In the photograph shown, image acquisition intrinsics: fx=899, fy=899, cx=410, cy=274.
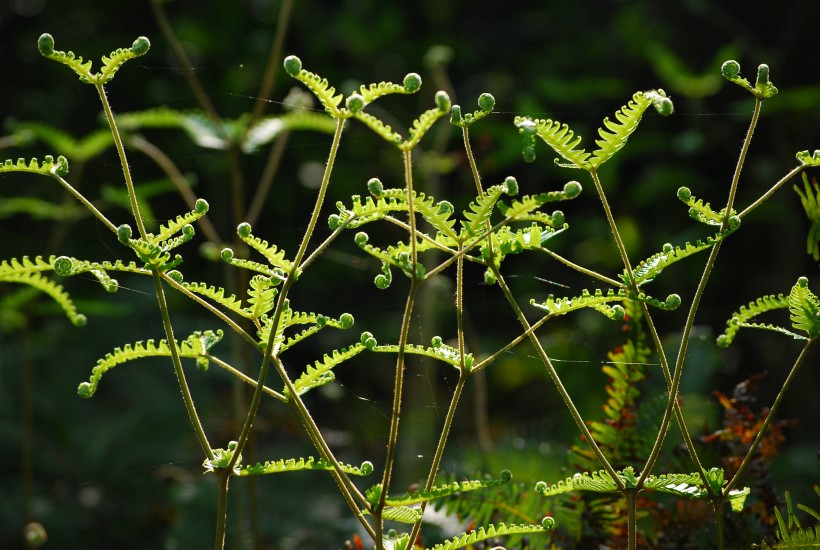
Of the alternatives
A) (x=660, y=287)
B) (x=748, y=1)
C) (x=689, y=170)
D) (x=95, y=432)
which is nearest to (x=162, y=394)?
(x=95, y=432)

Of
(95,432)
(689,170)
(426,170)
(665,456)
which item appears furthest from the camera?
(689,170)

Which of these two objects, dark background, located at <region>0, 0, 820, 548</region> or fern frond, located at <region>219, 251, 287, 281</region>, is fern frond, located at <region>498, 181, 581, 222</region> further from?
dark background, located at <region>0, 0, 820, 548</region>

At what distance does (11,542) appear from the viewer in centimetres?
235

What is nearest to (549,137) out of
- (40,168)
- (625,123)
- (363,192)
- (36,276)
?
(625,123)

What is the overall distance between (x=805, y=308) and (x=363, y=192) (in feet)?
→ 8.82

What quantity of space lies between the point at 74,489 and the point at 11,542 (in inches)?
7.9

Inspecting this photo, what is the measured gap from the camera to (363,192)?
331 centimetres

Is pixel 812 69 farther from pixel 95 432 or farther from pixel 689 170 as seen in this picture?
pixel 95 432

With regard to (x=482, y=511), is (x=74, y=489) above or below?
above

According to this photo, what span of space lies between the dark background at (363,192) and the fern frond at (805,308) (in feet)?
3.95

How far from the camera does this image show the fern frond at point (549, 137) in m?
0.61

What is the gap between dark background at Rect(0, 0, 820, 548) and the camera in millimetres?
2416

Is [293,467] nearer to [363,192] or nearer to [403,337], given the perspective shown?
[403,337]

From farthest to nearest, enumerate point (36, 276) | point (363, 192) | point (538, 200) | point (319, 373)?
point (363, 192) < point (36, 276) < point (319, 373) < point (538, 200)
